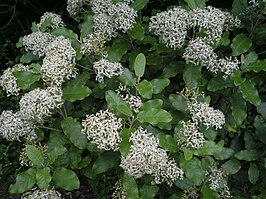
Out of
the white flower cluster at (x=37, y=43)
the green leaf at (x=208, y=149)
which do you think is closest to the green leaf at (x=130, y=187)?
the green leaf at (x=208, y=149)

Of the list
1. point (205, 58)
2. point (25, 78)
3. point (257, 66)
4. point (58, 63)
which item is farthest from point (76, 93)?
point (257, 66)

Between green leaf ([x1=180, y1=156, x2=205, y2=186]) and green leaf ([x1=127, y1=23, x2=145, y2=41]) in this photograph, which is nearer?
green leaf ([x1=180, y1=156, x2=205, y2=186])

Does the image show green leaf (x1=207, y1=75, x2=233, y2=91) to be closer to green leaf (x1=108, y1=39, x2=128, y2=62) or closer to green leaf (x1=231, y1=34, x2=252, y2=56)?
green leaf (x1=231, y1=34, x2=252, y2=56)

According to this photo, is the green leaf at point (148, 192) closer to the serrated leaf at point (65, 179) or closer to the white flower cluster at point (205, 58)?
the serrated leaf at point (65, 179)

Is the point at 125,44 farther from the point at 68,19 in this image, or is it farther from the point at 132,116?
the point at 68,19

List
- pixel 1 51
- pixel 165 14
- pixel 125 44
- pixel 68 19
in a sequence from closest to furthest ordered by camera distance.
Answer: pixel 165 14 → pixel 125 44 → pixel 68 19 → pixel 1 51

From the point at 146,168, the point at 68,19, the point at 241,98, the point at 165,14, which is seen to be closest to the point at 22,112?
the point at 146,168

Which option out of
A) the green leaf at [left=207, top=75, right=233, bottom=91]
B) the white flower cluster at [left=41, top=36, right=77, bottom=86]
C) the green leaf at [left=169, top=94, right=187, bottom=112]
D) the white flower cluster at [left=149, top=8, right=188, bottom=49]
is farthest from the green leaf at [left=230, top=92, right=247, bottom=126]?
the white flower cluster at [left=41, top=36, right=77, bottom=86]
